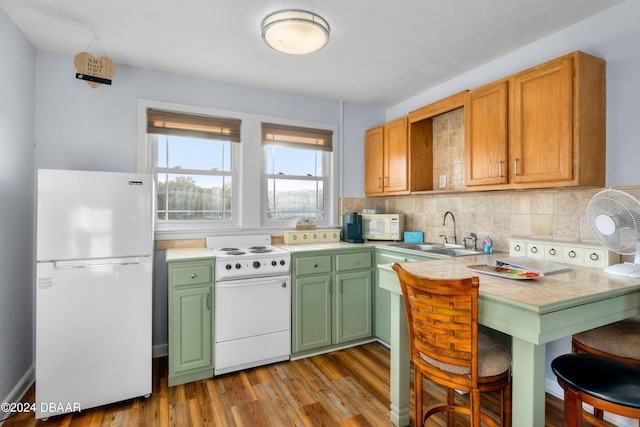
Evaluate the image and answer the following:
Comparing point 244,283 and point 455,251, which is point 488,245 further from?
point 244,283

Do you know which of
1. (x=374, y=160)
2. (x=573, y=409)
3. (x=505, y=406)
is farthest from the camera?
(x=374, y=160)

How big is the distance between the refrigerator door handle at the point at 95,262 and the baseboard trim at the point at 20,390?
0.92 meters

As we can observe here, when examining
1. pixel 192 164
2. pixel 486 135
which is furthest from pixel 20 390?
pixel 486 135

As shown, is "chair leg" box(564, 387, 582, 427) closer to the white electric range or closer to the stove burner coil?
the white electric range

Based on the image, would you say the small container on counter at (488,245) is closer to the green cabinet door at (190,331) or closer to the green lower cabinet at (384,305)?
the green lower cabinet at (384,305)

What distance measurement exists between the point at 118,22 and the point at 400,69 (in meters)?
2.16

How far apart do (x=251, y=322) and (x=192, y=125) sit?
1865 millimetres

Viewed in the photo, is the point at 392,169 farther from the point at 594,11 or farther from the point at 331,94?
the point at 594,11

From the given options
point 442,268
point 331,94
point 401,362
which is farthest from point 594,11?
point 401,362

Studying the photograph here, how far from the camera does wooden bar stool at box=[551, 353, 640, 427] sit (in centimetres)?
120

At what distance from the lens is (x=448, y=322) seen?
1.43 meters

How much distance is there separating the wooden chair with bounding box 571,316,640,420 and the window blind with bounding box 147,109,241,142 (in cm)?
304

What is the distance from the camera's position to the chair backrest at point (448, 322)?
1375 mm

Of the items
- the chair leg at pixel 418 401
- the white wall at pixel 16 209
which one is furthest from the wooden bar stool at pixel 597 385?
the white wall at pixel 16 209
